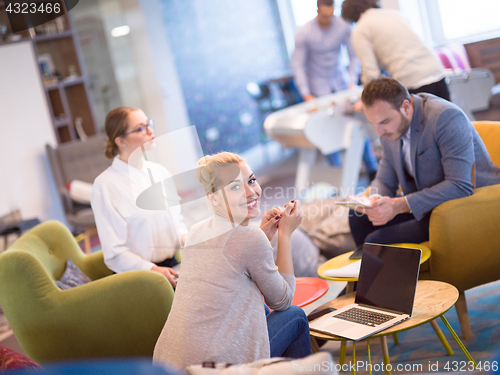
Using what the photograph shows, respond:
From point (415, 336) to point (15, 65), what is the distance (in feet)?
15.2

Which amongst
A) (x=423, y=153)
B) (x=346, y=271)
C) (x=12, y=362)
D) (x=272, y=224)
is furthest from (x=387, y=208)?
(x=12, y=362)

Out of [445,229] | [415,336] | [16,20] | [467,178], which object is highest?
[16,20]

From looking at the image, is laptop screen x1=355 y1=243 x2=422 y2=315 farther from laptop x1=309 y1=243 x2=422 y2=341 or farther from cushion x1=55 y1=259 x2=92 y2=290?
cushion x1=55 y1=259 x2=92 y2=290

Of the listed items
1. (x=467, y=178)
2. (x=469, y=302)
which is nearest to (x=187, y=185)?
(x=467, y=178)

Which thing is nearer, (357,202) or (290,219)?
(290,219)

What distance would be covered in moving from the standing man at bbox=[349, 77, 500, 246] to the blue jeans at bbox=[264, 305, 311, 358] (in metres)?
0.80

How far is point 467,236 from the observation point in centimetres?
196

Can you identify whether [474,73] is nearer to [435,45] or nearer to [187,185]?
[435,45]

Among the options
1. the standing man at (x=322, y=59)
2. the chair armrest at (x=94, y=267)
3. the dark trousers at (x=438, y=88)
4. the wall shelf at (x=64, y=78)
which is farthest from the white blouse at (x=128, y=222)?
the wall shelf at (x=64, y=78)

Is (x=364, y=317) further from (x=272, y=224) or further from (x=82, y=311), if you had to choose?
(x=82, y=311)

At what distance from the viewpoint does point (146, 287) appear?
188cm

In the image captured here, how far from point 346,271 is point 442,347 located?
1.61 feet

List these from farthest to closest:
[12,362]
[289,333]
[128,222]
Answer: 1. [128,222]
2. [289,333]
3. [12,362]

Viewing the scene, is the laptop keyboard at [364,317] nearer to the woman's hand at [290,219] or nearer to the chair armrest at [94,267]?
the woman's hand at [290,219]
